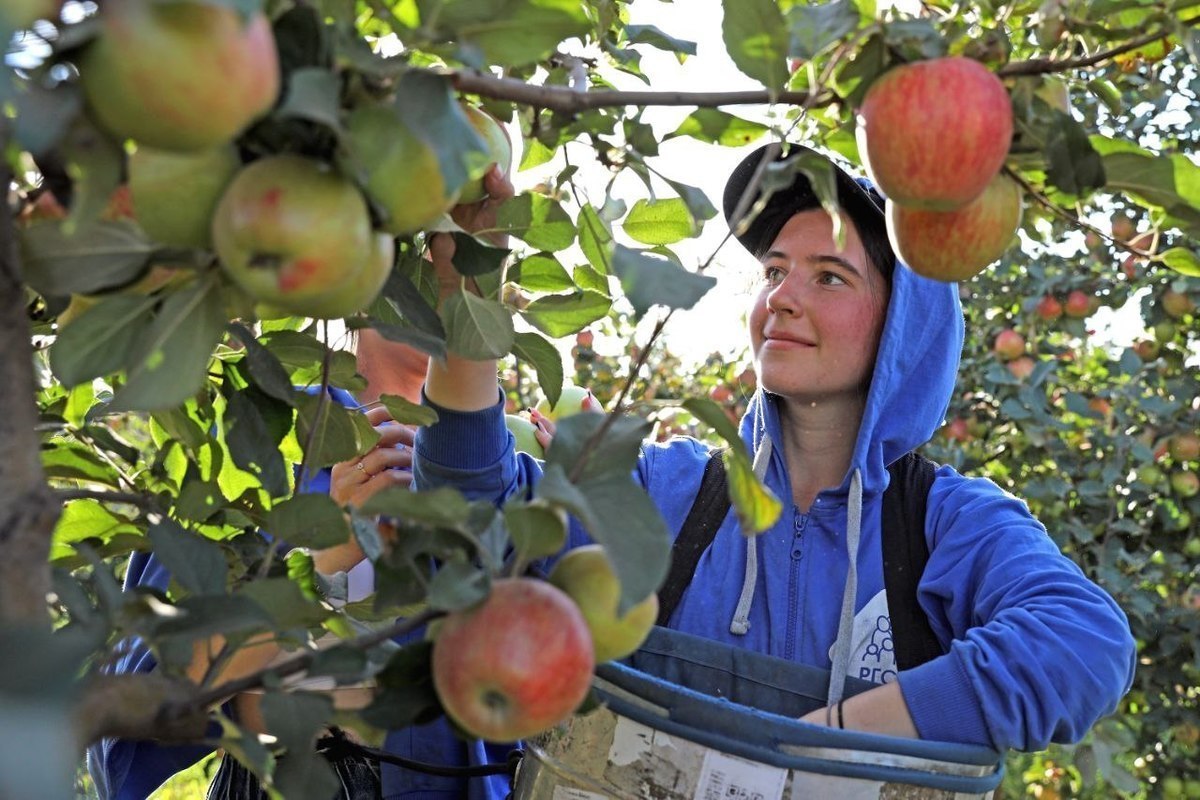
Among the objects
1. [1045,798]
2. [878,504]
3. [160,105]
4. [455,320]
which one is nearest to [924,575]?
[878,504]

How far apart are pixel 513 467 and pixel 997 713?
2.04ft

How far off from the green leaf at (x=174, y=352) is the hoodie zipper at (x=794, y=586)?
3.46 feet

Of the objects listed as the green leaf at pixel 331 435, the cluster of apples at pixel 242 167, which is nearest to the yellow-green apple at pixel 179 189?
the cluster of apples at pixel 242 167

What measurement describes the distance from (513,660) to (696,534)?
3.46 feet

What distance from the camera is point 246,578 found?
99cm

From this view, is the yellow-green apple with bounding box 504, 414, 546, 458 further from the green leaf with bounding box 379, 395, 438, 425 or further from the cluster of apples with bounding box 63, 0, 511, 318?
the cluster of apples with bounding box 63, 0, 511, 318

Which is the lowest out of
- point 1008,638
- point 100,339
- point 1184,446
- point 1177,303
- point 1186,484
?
point 1186,484

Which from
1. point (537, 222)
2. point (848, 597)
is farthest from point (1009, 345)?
point (537, 222)

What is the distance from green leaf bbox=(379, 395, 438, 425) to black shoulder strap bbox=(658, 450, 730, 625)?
0.53m

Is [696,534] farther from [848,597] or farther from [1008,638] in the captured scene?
[1008,638]

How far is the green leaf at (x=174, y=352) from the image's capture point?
2.13 feet

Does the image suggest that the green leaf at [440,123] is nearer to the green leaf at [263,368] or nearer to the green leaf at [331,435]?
the green leaf at [263,368]

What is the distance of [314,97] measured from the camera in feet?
1.89

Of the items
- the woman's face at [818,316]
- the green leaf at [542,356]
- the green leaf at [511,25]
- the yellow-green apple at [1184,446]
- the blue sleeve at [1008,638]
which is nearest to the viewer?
the green leaf at [511,25]
